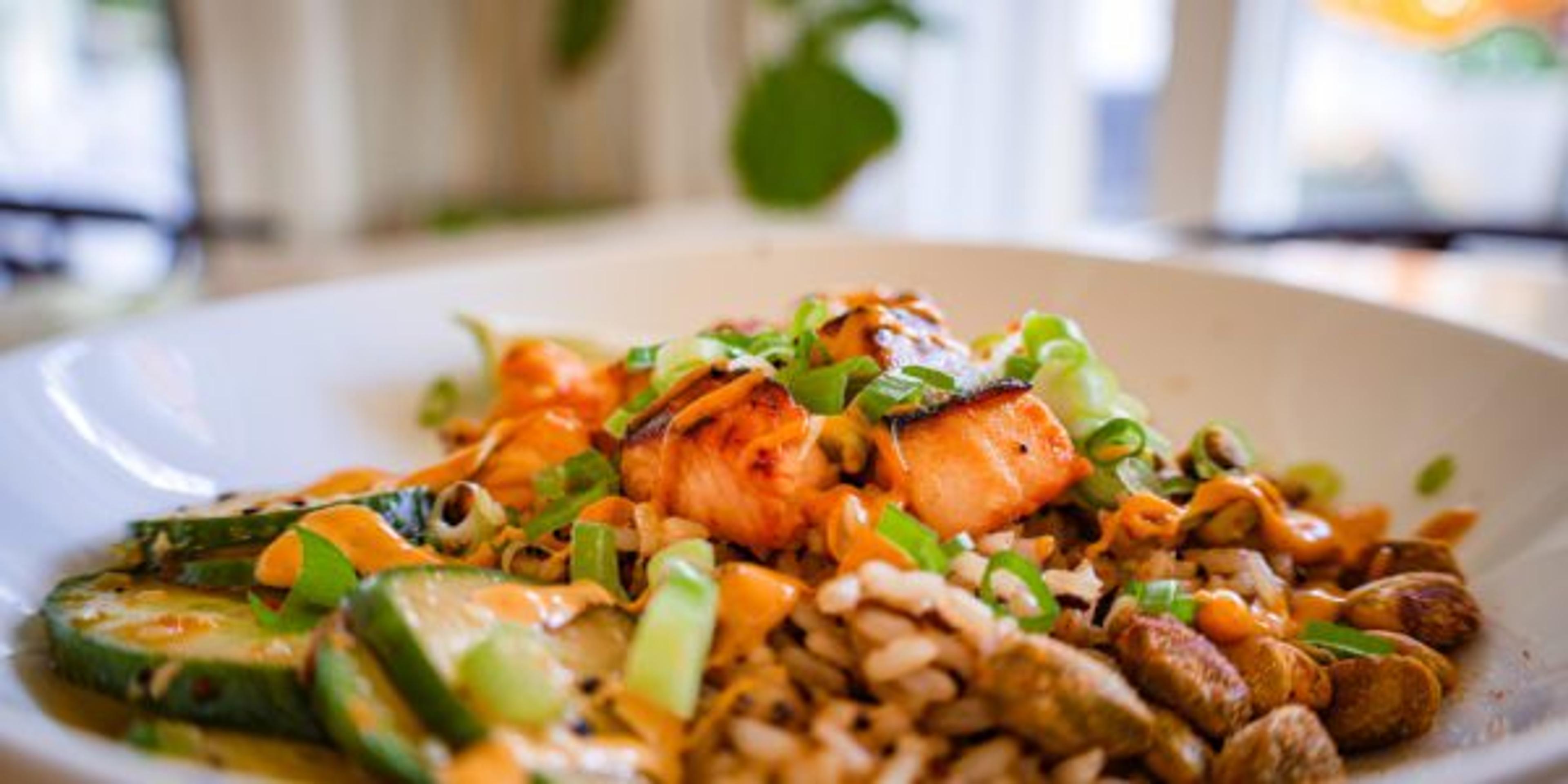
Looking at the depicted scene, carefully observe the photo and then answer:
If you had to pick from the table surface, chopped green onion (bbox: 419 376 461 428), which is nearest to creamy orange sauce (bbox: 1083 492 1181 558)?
the table surface

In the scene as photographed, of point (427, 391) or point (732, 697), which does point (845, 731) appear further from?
point (427, 391)

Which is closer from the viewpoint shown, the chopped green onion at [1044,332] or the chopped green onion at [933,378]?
the chopped green onion at [933,378]

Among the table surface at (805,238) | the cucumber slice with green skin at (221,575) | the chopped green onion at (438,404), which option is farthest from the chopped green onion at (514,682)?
the table surface at (805,238)

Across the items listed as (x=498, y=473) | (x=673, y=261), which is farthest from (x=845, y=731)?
(x=673, y=261)

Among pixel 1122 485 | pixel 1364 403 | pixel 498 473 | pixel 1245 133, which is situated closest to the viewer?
pixel 1122 485

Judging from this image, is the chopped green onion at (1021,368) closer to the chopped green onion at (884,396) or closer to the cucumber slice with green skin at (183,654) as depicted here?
the chopped green onion at (884,396)

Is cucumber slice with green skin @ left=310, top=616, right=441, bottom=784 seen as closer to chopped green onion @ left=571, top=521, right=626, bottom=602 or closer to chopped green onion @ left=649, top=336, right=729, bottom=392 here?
chopped green onion @ left=571, top=521, right=626, bottom=602

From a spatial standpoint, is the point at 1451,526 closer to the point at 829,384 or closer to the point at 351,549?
the point at 829,384
